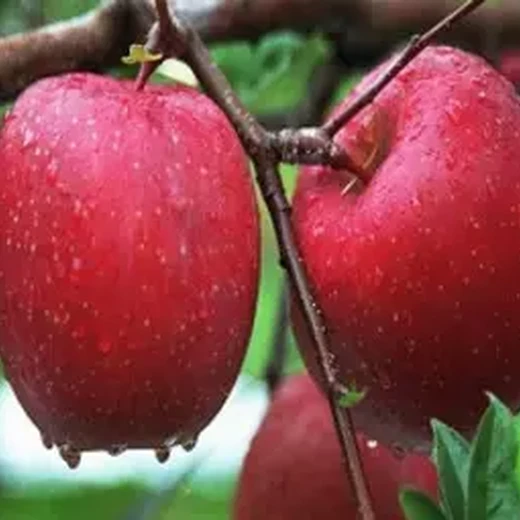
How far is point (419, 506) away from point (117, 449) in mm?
103

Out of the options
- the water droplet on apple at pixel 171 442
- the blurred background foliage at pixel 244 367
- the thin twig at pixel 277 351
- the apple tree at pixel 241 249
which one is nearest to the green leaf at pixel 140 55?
the apple tree at pixel 241 249

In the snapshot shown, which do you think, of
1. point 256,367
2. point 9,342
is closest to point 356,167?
point 9,342

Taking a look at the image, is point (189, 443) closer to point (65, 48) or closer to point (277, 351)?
point (65, 48)

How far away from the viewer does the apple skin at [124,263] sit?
0.66 metres

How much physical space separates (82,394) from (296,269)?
0.09 metres

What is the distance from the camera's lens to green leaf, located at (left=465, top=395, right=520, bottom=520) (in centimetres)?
65

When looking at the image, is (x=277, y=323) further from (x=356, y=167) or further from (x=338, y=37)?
(x=356, y=167)

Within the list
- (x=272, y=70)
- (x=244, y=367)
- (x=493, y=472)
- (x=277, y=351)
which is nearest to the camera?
(x=493, y=472)

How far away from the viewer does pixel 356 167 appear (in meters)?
0.73

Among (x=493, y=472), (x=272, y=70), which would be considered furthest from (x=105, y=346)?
(x=272, y=70)

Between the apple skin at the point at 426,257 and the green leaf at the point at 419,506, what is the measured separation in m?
0.07

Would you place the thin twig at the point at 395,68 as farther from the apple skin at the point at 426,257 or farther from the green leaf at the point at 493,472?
the green leaf at the point at 493,472

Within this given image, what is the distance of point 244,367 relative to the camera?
132 centimetres

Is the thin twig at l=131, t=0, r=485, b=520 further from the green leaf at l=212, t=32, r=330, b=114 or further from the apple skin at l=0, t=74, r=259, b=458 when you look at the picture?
the green leaf at l=212, t=32, r=330, b=114
